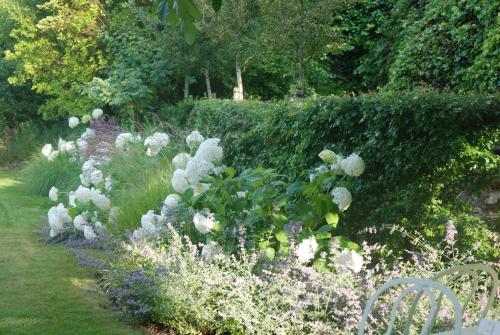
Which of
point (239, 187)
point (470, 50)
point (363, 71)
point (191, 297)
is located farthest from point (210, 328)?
point (363, 71)

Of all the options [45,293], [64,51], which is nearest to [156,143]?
[45,293]

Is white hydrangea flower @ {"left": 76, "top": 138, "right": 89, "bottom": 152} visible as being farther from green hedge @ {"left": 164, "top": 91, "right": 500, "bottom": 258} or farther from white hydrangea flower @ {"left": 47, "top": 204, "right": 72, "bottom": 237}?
green hedge @ {"left": 164, "top": 91, "right": 500, "bottom": 258}

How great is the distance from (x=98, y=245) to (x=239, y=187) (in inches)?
92.7

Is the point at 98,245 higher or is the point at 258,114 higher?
the point at 258,114

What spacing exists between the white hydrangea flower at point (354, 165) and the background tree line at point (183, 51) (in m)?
5.22

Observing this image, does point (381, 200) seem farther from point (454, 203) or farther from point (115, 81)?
point (115, 81)

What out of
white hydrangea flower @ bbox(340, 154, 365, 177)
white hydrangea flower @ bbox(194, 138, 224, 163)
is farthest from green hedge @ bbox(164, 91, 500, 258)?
white hydrangea flower @ bbox(194, 138, 224, 163)

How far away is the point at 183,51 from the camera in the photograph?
13633mm

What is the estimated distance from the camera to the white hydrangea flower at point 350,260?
14.5 feet

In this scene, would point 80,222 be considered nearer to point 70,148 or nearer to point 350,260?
point 350,260

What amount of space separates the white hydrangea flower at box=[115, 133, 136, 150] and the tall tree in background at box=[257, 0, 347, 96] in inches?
173

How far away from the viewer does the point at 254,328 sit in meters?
4.10

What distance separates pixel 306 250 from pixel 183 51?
32.0 feet

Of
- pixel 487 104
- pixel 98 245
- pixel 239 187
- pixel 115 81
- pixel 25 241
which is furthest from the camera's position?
pixel 115 81
